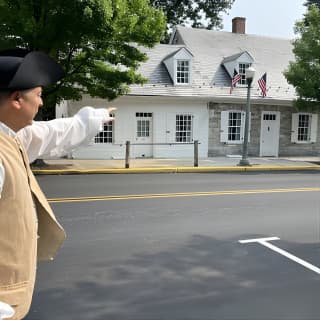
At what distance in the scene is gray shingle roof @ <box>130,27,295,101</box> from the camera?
2086cm

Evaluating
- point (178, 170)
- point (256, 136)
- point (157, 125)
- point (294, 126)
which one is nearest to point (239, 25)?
point (294, 126)

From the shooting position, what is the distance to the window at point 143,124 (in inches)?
Result: 787

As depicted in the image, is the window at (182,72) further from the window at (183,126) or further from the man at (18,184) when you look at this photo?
the man at (18,184)

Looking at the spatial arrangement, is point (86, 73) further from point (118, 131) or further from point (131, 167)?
point (118, 131)

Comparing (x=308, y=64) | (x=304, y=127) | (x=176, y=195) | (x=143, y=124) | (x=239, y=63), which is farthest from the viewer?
(x=304, y=127)

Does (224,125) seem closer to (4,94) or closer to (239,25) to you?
(239,25)

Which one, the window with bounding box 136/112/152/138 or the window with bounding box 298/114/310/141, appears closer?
the window with bounding box 136/112/152/138

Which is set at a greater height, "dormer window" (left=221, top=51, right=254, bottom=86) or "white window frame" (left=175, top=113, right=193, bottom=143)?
"dormer window" (left=221, top=51, right=254, bottom=86)

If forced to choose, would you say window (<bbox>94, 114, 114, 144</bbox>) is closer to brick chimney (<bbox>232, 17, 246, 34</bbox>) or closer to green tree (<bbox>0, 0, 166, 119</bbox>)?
green tree (<bbox>0, 0, 166, 119</bbox>)

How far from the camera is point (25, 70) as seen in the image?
1692mm

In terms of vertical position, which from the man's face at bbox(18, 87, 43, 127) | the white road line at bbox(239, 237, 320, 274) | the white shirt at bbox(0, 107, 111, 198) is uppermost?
the man's face at bbox(18, 87, 43, 127)

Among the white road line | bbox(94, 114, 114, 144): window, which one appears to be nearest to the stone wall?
bbox(94, 114, 114, 144): window

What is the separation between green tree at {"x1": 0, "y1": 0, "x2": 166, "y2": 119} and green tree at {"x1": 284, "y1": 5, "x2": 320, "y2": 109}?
25.5 feet

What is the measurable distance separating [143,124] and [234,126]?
15.7 ft
